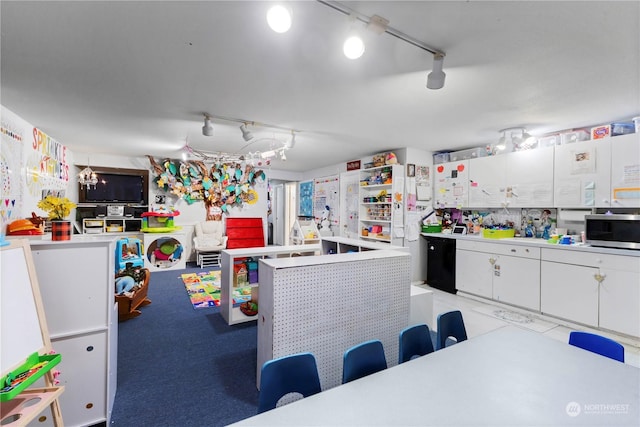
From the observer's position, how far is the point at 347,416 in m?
0.98

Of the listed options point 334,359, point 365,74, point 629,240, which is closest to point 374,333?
point 334,359

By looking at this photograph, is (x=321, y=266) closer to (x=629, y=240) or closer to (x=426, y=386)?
(x=426, y=386)

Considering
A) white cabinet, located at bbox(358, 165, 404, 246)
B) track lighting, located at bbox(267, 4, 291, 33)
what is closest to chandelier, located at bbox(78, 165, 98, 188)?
white cabinet, located at bbox(358, 165, 404, 246)

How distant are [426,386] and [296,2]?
6.31ft

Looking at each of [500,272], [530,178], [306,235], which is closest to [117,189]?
[306,235]

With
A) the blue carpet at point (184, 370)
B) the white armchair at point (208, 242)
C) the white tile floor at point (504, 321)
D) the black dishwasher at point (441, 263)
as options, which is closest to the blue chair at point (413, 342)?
the blue carpet at point (184, 370)

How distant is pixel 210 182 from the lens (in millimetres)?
6805

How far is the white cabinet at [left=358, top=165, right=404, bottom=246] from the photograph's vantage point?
16.1ft

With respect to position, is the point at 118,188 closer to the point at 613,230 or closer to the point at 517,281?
the point at 517,281

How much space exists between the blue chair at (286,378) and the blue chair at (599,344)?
1604 mm

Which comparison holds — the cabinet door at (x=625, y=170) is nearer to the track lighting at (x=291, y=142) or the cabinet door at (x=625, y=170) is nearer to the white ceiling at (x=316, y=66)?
the white ceiling at (x=316, y=66)

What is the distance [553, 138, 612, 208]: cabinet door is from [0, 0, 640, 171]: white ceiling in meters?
0.30

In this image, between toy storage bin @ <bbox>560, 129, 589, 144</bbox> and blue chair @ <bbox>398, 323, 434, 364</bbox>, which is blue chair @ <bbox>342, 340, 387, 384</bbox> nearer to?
blue chair @ <bbox>398, 323, 434, 364</bbox>

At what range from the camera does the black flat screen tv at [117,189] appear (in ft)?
18.8
